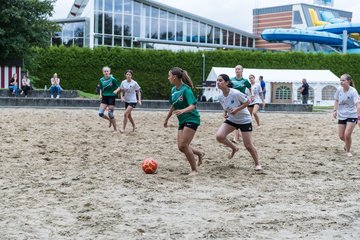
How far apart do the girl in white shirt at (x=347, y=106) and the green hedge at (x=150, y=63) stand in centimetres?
2809

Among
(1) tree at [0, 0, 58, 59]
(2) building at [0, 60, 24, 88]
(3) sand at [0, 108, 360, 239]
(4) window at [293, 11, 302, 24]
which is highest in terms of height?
(4) window at [293, 11, 302, 24]

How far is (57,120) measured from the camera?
62.3 feet

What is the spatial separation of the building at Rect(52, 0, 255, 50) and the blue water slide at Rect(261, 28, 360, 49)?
451 cm

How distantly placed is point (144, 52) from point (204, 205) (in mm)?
36158

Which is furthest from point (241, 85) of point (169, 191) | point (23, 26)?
point (23, 26)

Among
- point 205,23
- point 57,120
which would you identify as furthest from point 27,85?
point 205,23

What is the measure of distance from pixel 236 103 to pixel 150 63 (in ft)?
109

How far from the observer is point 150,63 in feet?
139

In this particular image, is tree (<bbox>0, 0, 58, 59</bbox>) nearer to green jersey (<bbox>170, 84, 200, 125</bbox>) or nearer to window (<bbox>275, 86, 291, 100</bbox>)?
window (<bbox>275, 86, 291, 100</bbox>)

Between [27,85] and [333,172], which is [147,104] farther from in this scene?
[333,172]

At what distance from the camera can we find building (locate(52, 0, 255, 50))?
51.2m

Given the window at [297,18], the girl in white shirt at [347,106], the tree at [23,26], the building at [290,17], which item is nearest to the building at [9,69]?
the tree at [23,26]

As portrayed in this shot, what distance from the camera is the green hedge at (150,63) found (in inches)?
1571

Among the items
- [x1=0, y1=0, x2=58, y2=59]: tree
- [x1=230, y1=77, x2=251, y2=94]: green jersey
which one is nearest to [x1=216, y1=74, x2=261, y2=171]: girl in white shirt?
[x1=230, y1=77, x2=251, y2=94]: green jersey
